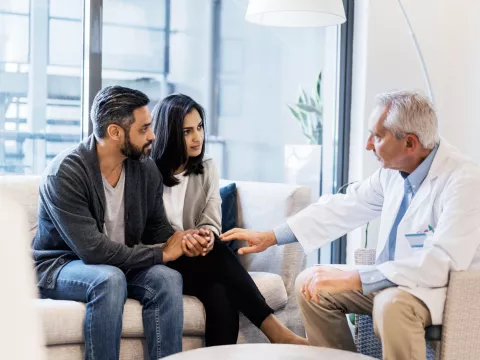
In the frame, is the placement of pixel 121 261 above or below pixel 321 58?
below

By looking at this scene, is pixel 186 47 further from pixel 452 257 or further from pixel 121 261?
pixel 452 257

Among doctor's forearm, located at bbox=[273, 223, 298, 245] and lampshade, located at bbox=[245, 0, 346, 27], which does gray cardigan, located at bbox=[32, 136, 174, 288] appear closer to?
doctor's forearm, located at bbox=[273, 223, 298, 245]

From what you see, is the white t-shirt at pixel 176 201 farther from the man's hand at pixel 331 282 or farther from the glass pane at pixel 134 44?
the glass pane at pixel 134 44

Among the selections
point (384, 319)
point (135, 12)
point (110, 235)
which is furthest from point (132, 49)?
point (384, 319)

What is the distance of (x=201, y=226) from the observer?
3064 millimetres

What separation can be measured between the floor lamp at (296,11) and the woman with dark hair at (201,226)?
0.47m

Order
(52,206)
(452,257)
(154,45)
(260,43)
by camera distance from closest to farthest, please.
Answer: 1. (452,257)
2. (52,206)
3. (154,45)
4. (260,43)

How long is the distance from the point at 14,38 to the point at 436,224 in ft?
7.24

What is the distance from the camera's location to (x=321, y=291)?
2.43m

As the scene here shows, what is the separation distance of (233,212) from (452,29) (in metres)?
1.88

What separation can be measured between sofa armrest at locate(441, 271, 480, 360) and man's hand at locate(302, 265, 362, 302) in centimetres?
30

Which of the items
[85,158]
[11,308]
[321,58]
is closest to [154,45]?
[321,58]

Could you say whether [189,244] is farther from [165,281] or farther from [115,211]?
[115,211]

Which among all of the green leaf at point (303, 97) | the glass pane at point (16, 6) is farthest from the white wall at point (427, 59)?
the glass pane at point (16, 6)
